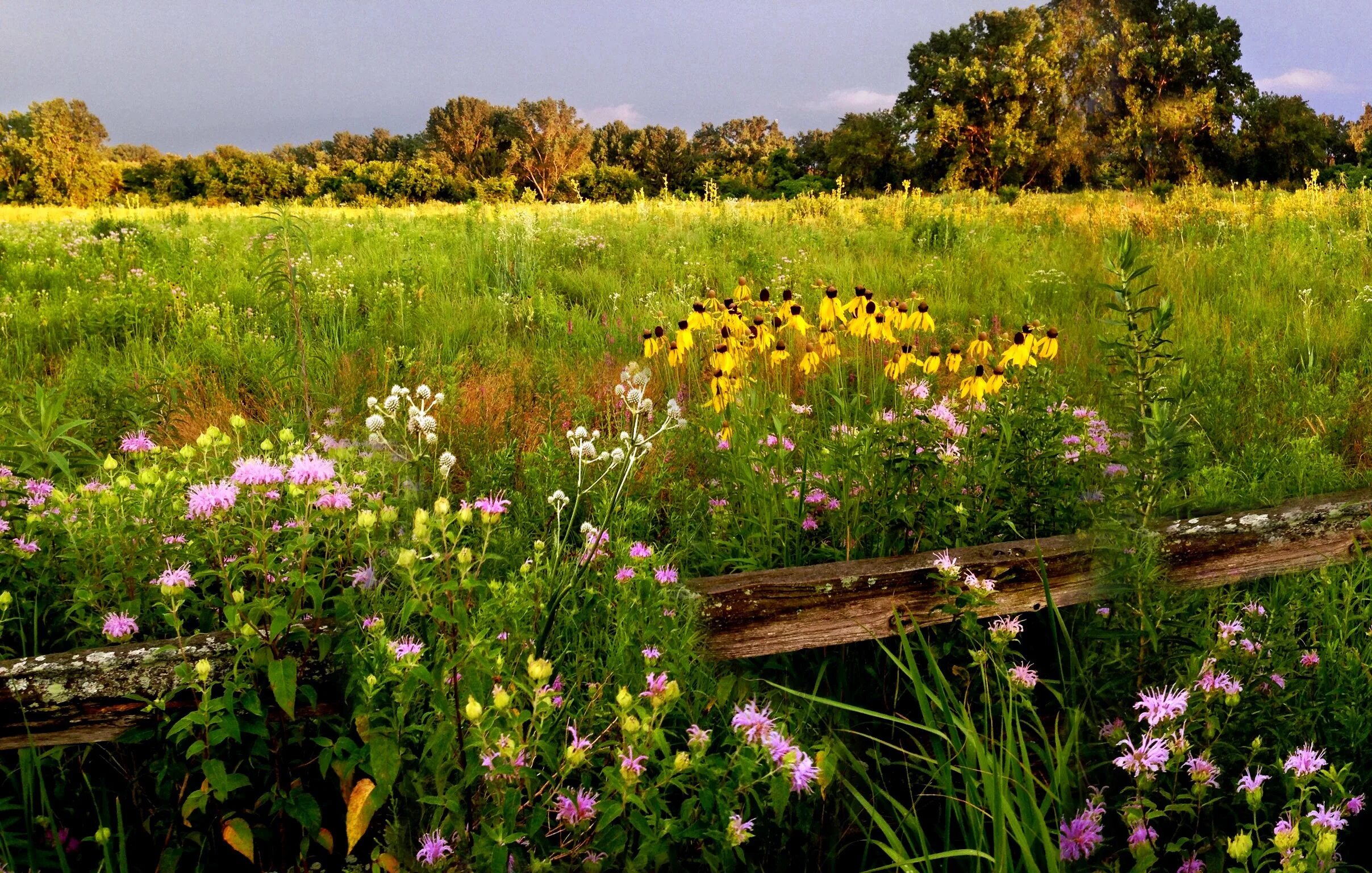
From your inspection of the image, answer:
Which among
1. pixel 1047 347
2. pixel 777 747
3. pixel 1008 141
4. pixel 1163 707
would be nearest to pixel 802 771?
pixel 777 747

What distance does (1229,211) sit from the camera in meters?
9.95

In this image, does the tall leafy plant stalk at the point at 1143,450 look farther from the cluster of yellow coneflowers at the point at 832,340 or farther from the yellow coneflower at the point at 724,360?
the yellow coneflower at the point at 724,360

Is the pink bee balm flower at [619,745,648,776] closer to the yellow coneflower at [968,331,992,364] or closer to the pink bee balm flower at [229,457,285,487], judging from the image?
the pink bee balm flower at [229,457,285,487]

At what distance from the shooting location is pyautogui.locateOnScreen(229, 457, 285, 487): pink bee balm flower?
5.79ft

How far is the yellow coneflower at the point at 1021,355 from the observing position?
280cm

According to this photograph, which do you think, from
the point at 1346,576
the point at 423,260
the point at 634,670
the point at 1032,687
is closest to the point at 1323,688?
the point at 1346,576

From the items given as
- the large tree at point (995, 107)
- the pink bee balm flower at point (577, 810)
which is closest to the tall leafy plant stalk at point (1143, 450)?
the pink bee balm flower at point (577, 810)

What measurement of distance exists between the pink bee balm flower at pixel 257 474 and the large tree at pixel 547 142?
5125cm

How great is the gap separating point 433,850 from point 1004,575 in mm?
1424

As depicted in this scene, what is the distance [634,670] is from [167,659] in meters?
0.92

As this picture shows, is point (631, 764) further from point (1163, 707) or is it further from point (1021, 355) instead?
point (1021, 355)

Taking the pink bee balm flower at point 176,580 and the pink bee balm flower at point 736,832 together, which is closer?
the pink bee balm flower at point 736,832

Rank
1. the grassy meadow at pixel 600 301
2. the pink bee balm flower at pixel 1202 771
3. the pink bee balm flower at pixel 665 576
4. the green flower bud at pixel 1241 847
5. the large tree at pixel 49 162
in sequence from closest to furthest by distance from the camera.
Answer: the green flower bud at pixel 1241 847 → the pink bee balm flower at pixel 1202 771 → the pink bee balm flower at pixel 665 576 → the grassy meadow at pixel 600 301 → the large tree at pixel 49 162

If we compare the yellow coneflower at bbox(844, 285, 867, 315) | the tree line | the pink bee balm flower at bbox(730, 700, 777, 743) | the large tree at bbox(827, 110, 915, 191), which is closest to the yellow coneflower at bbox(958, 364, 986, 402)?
the yellow coneflower at bbox(844, 285, 867, 315)
